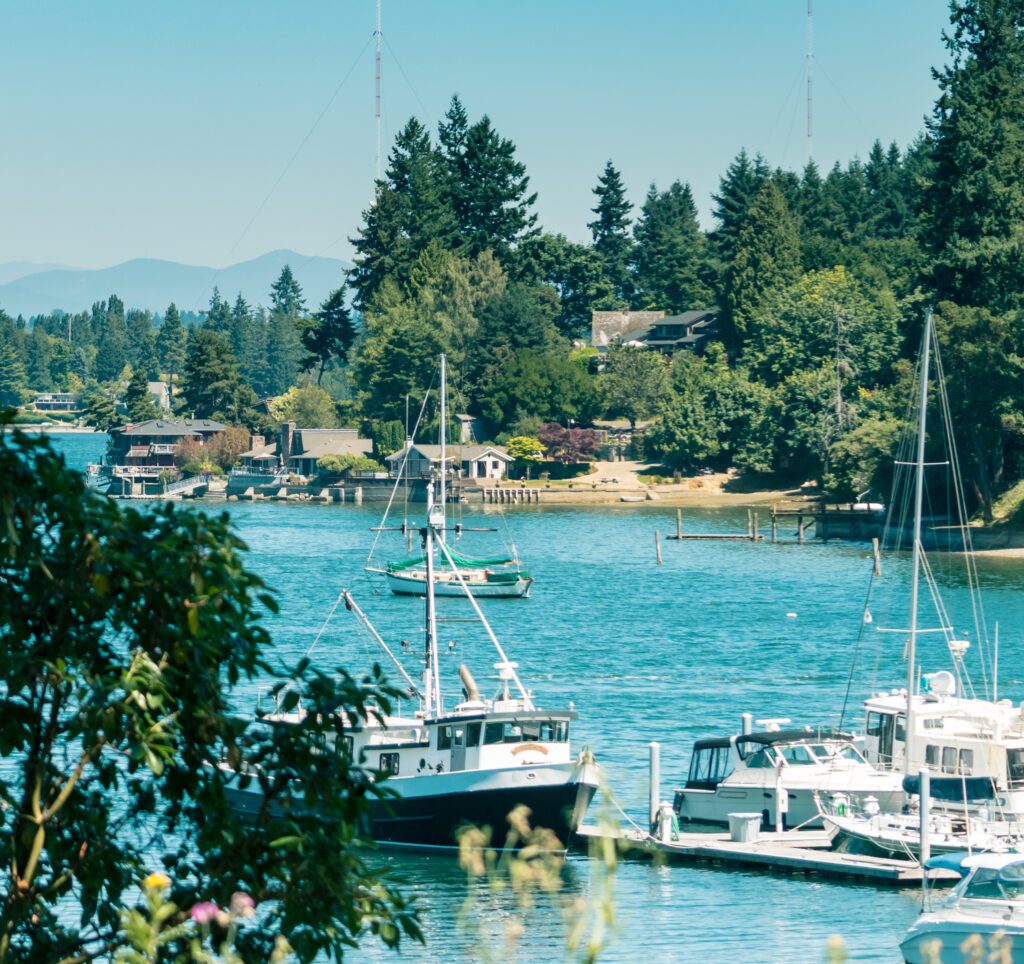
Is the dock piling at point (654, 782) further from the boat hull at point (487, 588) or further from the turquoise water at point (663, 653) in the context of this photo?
the boat hull at point (487, 588)

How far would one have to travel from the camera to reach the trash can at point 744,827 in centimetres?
3198

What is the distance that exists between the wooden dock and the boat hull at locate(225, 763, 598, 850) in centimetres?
96

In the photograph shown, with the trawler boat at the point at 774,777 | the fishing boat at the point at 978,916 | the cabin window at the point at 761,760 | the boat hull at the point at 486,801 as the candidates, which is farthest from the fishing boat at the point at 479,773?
the fishing boat at the point at 978,916

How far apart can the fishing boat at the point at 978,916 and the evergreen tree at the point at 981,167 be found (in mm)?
75324

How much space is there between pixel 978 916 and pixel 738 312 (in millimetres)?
132921

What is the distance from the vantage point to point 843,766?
33219 millimetres

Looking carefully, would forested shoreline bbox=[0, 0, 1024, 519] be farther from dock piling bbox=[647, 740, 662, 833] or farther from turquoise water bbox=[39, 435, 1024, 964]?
dock piling bbox=[647, 740, 662, 833]

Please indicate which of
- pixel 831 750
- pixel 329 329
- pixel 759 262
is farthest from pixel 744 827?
pixel 329 329

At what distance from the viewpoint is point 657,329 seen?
17388 centimetres

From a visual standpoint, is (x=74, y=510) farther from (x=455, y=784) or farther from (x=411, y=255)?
(x=411, y=255)

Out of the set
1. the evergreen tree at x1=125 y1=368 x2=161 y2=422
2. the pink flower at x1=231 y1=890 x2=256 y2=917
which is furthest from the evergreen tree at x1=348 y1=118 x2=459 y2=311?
the pink flower at x1=231 y1=890 x2=256 y2=917

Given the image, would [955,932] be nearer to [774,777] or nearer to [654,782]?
[654,782]

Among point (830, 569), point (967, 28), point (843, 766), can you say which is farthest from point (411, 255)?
point (843, 766)

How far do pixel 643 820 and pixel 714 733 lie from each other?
33.9 feet
